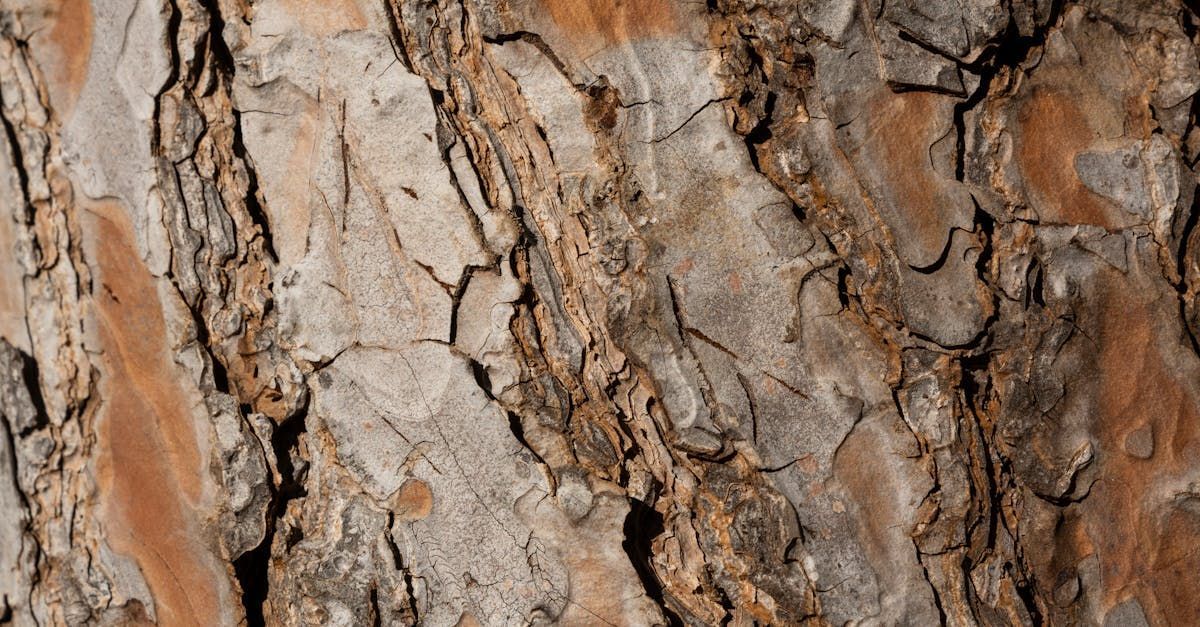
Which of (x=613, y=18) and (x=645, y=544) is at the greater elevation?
(x=613, y=18)

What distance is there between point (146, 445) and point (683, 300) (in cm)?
68

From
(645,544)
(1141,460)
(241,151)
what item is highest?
(241,151)

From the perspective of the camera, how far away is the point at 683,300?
0.91 meters

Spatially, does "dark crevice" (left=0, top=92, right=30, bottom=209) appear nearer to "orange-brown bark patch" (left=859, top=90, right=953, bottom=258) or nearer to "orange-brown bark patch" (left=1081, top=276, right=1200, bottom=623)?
"orange-brown bark patch" (left=859, top=90, right=953, bottom=258)

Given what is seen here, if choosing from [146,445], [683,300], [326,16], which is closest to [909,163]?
[683,300]

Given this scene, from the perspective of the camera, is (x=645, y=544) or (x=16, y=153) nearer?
(x=645, y=544)

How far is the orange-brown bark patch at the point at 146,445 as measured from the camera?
1.01 metres

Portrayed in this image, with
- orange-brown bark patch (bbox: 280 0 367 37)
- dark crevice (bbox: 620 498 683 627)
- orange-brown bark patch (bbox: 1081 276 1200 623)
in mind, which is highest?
orange-brown bark patch (bbox: 280 0 367 37)

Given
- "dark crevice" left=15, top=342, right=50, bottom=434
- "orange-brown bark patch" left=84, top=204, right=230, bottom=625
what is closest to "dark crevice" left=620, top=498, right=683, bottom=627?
"orange-brown bark patch" left=84, top=204, right=230, bottom=625

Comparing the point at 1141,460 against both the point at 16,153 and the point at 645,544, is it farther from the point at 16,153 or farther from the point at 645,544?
the point at 16,153

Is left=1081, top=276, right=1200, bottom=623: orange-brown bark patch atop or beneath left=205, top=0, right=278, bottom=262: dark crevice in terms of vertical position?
beneath

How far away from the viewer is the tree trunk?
35.7 inches

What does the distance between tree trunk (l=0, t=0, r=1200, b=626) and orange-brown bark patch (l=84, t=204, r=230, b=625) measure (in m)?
0.04

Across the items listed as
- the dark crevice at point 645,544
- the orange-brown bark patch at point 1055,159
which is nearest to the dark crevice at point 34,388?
the dark crevice at point 645,544
